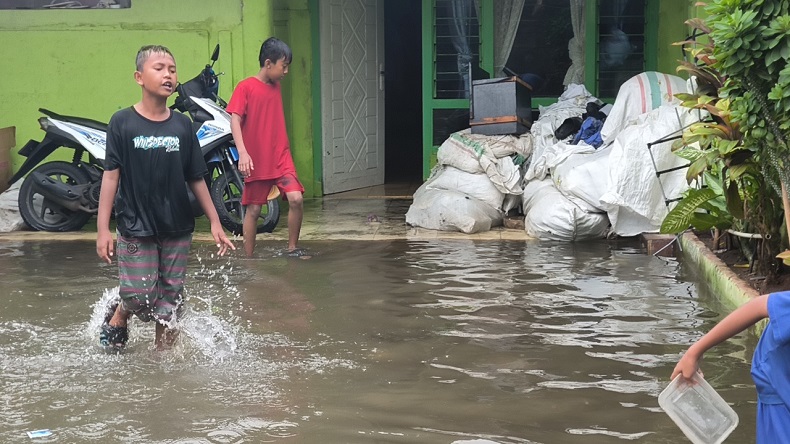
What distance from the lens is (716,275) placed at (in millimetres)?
6781

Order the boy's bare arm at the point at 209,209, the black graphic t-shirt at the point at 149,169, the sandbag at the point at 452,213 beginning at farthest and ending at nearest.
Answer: the sandbag at the point at 452,213 < the boy's bare arm at the point at 209,209 < the black graphic t-shirt at the point at 149,169

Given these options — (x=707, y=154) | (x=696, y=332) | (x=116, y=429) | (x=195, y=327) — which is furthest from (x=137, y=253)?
(x=707, y=154)

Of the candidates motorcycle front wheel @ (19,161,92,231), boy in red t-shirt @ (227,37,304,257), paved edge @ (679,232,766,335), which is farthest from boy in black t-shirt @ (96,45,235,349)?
motorcycle front wheel @ (19,161,92,231)

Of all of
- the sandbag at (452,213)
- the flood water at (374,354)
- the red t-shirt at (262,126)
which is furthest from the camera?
the sandbag at (452,213)

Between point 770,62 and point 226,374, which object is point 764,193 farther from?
point 226,374

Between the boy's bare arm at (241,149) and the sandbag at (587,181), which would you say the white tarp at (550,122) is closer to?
the sandbag at (587,181)

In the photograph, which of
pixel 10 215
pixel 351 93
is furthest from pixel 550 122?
pixel 10 215

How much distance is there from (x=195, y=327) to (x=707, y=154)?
3.39 metres

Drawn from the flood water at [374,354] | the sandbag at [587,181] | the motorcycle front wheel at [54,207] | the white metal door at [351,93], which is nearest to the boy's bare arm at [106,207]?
the flood water at [374,354]

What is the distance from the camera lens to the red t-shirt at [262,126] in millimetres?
7832

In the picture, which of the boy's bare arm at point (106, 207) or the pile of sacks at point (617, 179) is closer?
the boy's bare arm at point (106, 207)

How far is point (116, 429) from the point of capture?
4234mm

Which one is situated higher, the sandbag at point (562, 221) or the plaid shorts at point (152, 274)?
the plaid shorts at point (152, 274)

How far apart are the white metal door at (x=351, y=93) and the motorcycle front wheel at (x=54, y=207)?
10.1ft
